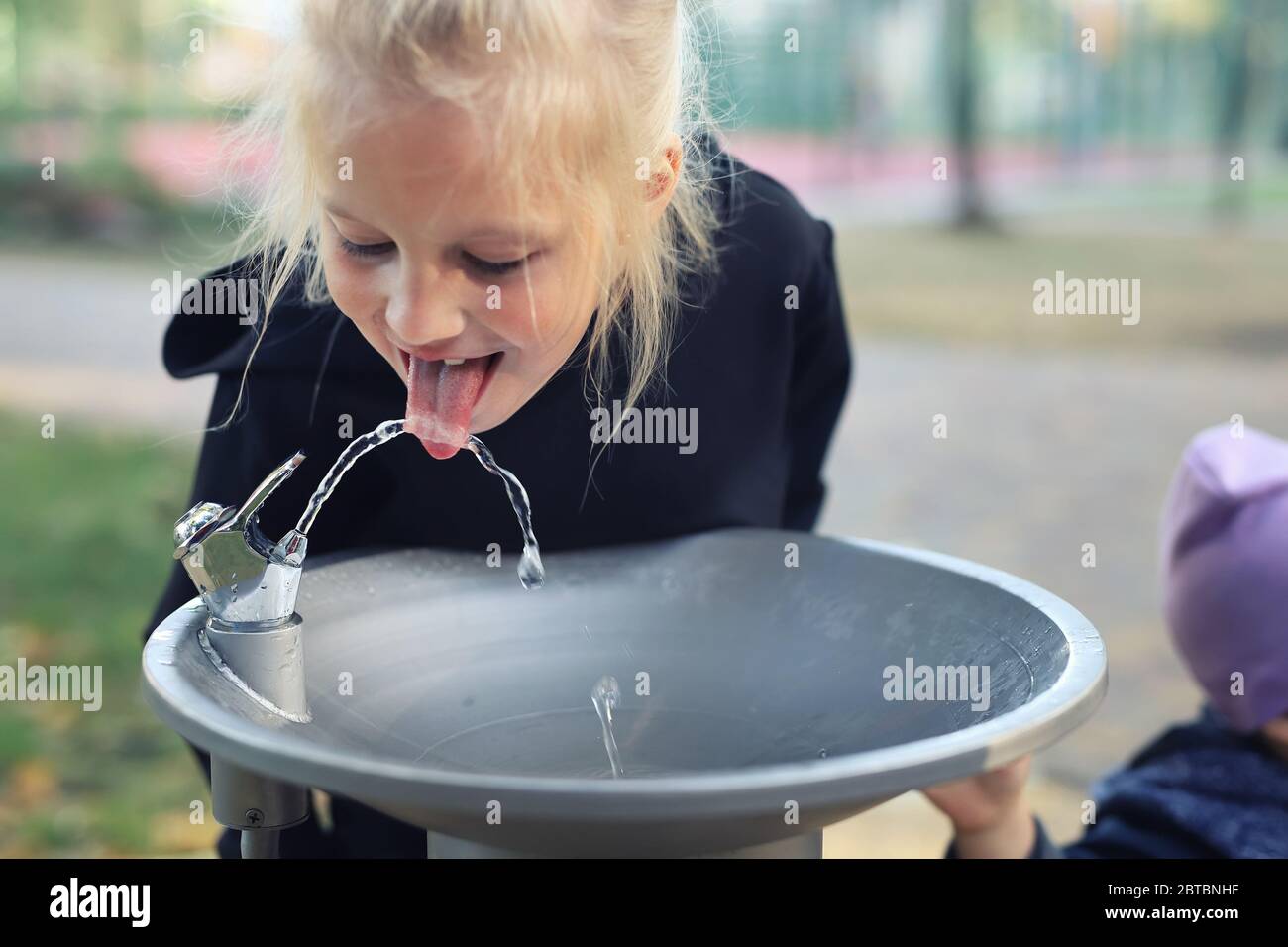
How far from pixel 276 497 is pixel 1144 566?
10.3 feet

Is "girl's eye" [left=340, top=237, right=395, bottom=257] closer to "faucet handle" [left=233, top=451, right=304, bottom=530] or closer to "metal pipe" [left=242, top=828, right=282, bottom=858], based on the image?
"faucet handle" [left=233, top=451, right=304, bottom=530]

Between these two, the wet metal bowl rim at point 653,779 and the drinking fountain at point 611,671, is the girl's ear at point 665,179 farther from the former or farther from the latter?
→ the wet metal bowl rim at point 653,779

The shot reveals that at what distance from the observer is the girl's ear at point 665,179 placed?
3.86ft

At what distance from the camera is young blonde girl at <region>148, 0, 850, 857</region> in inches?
38.8

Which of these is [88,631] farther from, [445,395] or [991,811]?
[445,395]

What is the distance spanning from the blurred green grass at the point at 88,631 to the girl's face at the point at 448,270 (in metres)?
1.63

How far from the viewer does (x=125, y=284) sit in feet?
28.3

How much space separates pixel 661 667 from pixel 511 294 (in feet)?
1.16

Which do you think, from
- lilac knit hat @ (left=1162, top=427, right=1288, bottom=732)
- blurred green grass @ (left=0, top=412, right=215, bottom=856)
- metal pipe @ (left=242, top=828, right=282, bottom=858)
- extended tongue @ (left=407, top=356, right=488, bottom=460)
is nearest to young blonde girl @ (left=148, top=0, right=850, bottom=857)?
extended tongue @ (left=407, top=356, right=488, bottom=460)

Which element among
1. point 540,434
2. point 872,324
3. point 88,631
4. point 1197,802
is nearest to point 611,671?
point 540,434

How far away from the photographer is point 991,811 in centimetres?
150

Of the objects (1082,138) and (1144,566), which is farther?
(1082,138)
